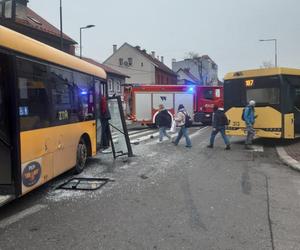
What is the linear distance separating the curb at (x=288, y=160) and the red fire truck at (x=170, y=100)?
14470 millimetres

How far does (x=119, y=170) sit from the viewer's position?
11.1 metres

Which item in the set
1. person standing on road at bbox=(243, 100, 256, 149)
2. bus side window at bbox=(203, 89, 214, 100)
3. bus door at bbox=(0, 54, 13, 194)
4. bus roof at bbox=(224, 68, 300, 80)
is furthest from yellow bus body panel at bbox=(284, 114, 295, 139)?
bus side window at bbox=(203, 89, 214, 100)

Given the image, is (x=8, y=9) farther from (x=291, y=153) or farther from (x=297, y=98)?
(x=297, y=98)

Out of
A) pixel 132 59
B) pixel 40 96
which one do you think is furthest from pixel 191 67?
pixel 40 96

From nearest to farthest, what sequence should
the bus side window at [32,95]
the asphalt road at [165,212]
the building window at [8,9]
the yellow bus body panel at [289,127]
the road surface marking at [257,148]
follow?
the asphalt road at [165,212] → the bus side window at [32,95] → the building window at [8,9] → the road surface marking at [257,148] → the yellow bus body panel at [289,127]

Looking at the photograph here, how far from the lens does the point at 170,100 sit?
30422 mm

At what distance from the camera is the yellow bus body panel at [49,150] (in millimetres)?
7203

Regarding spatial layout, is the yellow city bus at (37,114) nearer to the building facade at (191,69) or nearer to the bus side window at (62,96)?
the bus side window at (62,96)

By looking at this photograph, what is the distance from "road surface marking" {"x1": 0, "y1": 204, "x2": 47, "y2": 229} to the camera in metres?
6.39

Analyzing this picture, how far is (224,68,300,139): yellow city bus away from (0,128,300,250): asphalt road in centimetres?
510

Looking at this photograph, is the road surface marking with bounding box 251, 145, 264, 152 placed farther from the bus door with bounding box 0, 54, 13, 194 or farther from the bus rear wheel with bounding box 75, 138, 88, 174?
the bus door with bounding box 0, 54, 13, 194

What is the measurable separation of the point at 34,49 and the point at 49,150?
1807 millimetres

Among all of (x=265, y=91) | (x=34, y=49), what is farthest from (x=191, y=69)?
(x=34, y=49)

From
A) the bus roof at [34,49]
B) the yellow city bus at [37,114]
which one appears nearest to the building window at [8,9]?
the bus roof at [34,49]
